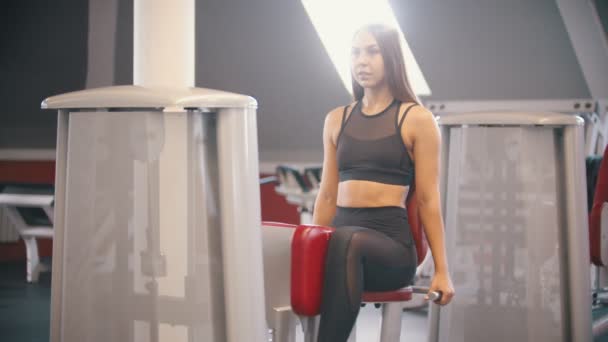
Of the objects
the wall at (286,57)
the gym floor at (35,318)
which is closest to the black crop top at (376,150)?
the gym floor at (35,318)

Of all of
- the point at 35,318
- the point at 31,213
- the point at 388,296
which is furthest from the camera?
the point at 31,213

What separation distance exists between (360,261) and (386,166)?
0.30m

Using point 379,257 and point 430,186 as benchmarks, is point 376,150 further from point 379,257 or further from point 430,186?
point 379,257

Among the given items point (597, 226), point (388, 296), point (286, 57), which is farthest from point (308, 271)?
point (286, 57)

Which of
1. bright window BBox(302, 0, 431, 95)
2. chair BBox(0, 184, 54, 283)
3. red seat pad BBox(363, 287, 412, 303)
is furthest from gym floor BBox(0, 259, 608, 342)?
bright window BBox(302, 0, 431, 95)

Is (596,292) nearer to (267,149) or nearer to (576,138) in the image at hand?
(576,138)

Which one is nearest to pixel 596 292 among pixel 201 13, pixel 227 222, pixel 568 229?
pixel 568 229

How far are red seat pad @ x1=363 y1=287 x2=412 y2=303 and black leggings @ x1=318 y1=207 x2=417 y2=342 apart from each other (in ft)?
0.04

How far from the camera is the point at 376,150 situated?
7.12 ft

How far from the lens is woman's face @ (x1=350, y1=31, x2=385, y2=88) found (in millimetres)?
2211

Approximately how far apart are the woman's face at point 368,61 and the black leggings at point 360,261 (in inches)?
13.9

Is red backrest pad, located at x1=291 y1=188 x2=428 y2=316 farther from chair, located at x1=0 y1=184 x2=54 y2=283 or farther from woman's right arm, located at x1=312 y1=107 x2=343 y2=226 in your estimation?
chair, located at x1=0 y1=184 x2=54 y2=283

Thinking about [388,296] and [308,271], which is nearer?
[308,271]

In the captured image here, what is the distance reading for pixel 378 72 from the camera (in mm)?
2219
